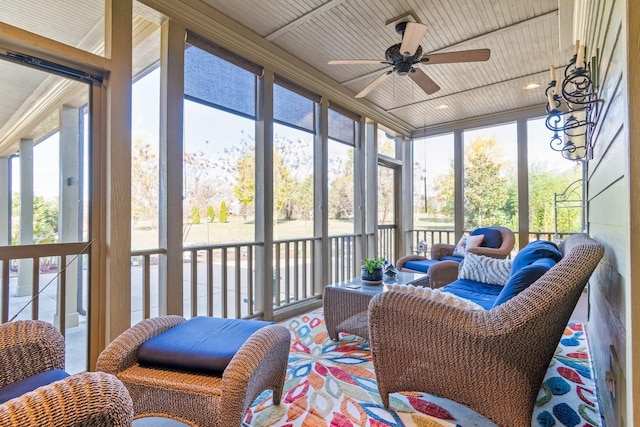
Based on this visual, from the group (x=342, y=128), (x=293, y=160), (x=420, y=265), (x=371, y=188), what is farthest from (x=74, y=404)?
(x=371, y=188)

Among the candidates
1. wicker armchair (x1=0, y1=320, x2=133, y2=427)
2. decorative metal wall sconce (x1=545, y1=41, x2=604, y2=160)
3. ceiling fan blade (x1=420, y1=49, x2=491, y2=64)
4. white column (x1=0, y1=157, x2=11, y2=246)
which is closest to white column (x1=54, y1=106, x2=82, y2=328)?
white column (x1=0, y1=157, x2=11, y2=246)

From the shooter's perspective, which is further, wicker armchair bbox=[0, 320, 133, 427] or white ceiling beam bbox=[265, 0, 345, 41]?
white ceiling beam bbox=[265, 0, 345, 41]

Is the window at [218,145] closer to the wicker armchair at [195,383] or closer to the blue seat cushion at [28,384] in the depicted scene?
the wicker armchair at [195,383]

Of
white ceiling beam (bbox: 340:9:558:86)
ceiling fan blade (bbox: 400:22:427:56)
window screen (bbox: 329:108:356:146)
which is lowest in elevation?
window screen (bbox: 329:108:356:146)

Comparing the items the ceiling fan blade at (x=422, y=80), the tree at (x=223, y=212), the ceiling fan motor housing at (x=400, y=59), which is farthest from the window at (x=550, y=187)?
the tree at (x=223, y=212)

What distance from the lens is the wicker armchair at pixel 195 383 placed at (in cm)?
137

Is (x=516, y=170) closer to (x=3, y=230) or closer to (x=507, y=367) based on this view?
(x=507, y=367)

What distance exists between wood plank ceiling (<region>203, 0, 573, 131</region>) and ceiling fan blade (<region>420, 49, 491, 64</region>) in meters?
0.39

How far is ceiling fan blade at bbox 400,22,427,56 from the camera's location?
233 centimetres

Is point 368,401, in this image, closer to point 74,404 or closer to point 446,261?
point 74,404

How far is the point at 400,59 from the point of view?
2.83 metres

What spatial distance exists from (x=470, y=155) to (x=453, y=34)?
3.01 meters

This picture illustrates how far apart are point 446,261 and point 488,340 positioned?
242 centimetres

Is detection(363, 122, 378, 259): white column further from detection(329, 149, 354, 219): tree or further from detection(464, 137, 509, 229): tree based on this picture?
detection(464, 137, 509, 229): tree
